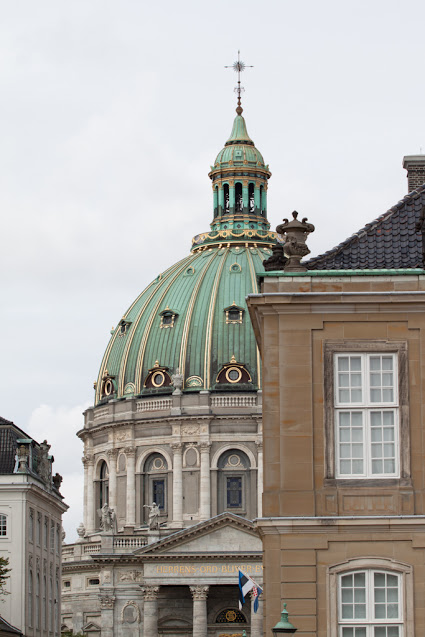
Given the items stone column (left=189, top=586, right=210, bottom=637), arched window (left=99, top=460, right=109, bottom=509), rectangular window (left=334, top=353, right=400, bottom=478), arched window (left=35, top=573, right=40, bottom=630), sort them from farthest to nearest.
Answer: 1. arched window (left=99, top=460, right=109, bottom=509)
2. stone column (left=189, top=586, right=210, bottom=637)
3. arched window (left=35, top=573, right=40, bottom=630)
4. rectangular window (left=334, top=353, right=400, bottom=478)

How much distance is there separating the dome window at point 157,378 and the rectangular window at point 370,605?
284 ft

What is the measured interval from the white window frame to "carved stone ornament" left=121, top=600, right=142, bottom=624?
75.6 metres

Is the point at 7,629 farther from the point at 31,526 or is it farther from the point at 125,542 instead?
the point at 125,542

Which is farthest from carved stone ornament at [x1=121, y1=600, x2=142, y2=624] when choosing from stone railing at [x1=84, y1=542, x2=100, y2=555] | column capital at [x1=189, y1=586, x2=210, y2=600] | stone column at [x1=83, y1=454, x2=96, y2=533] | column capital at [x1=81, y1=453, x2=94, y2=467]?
column capital at [x1=81, y1=453, x2=94, y2=467]

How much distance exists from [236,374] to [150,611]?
70.0ft

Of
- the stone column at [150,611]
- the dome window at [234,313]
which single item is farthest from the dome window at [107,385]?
the stone column at [150,611]

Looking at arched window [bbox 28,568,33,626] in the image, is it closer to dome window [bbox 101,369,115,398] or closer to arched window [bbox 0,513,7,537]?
arched window [bbox 0,513,7,537]

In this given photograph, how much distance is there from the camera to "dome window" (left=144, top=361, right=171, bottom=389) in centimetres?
11081

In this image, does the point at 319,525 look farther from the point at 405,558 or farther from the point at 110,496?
the point at 110,496

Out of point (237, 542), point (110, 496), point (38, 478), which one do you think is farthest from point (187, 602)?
point (38, 478)

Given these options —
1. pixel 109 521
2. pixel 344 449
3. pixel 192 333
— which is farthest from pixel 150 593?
pixel 344 449

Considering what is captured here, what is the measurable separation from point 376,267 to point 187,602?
7167 cm

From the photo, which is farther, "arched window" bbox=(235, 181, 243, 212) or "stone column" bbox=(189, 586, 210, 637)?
"arched window" bbox=(235, 181, 243, 212)

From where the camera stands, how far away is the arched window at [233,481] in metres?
107
